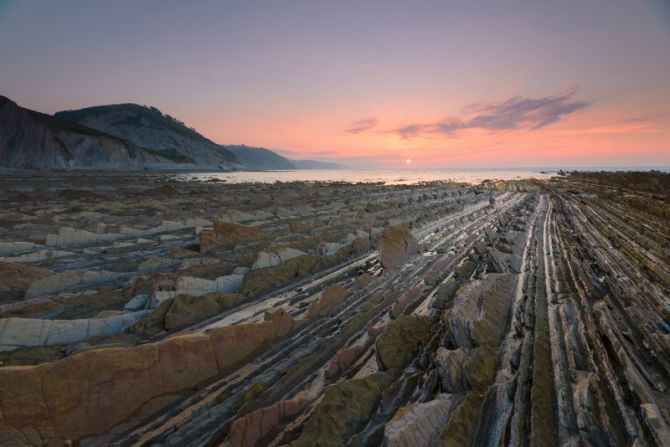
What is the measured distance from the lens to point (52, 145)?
9550 centimetres

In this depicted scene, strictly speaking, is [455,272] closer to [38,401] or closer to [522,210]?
[38,401]

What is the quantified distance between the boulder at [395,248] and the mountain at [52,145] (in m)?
116

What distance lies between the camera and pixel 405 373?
6098 mm

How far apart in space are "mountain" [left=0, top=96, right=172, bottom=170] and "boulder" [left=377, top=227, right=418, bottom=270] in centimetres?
11560

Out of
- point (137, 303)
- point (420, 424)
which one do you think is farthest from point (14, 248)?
point (420, 424)

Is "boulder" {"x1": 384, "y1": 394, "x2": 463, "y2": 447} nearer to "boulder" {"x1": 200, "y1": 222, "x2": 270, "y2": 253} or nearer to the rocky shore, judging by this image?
the rocky shore

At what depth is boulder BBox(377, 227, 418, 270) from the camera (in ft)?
45.2

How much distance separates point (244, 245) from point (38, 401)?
11.7m

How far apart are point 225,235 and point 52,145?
112231 millimetres

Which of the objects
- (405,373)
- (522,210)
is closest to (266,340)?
(405,373)

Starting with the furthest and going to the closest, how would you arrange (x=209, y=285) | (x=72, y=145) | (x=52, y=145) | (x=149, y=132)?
(x=149, y=132) → (x=72, y=145) → (x=52, y=145) → (x=209, y=285)

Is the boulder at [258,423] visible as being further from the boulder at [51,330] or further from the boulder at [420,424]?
the boulder at [51,330]

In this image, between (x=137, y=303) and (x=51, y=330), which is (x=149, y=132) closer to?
(x=137, y=303)

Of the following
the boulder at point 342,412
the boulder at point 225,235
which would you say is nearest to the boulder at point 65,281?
the boulder at point 225,235
